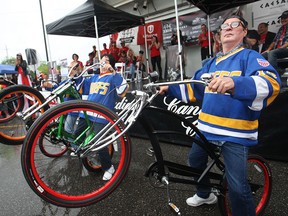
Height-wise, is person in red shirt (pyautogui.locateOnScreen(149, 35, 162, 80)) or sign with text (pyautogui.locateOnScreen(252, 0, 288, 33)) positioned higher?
sign with text (pyautogui.locateOnScreen(252, 0, 288, 33))

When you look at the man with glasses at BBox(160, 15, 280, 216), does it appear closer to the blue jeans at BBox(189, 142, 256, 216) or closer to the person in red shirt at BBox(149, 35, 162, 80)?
the blue jeans at BBox(189, 142, 256, 216)

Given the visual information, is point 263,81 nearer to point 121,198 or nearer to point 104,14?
point 121,198

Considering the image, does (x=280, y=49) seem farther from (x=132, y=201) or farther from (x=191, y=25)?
(x=191, y=25)

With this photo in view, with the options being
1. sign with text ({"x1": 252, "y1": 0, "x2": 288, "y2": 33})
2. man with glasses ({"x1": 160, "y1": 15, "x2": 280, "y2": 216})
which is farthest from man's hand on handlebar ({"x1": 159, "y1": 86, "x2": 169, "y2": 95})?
sign with text ({"x1": 252, "y1": 0, "x2": 288, "y2": 33})

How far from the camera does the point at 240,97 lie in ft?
4.13

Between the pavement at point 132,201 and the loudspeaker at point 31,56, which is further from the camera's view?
the loudspeaker at point 31,56

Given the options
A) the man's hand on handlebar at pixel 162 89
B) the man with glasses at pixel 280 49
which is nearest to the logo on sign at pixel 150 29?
the man with glasses at pixel 280 49

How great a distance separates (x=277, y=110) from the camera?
10.1 feet

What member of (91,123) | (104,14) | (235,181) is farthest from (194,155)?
(104,14)

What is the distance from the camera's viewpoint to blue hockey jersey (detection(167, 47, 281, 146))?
129cm

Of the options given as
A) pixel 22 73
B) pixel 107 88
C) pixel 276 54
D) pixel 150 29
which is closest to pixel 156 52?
pixel 150 29

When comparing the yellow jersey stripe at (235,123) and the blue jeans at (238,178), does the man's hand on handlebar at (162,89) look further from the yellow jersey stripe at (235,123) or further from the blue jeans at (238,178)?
the blue jeans at (238,178)

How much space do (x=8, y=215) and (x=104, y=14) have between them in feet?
20.7

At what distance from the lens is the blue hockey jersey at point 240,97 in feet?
4.23
